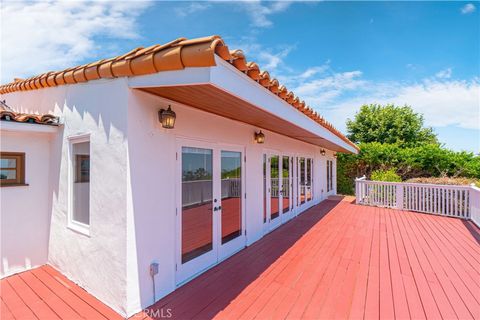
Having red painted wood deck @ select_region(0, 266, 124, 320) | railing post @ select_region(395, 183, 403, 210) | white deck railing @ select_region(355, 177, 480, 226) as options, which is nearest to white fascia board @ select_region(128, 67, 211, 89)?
red painted wood deck @ select_region(0, 266, 124, 320)

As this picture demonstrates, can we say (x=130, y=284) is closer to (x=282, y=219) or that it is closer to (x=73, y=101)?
(x=73, y=101)

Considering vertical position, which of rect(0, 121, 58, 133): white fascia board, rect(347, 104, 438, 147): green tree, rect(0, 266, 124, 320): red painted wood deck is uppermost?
rect(347, 104, 438, 147): green tree

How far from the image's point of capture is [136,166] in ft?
9.20

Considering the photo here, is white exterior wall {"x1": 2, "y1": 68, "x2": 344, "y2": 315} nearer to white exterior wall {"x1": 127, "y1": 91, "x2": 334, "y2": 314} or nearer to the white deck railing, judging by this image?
white exterior wall {"x1": 127, "y1": 91, "x2": 334, "y2": 314}

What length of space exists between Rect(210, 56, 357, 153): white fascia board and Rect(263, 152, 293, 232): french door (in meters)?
1.84

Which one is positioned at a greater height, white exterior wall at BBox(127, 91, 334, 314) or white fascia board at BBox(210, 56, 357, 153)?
white fascia board at BBox(210, 56, 357, 153)

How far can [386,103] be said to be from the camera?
22.5 meters

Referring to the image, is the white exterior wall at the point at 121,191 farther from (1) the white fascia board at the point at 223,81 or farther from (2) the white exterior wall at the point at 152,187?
(1) the white fascia board at the point at 223,81

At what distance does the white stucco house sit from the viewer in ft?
8.50

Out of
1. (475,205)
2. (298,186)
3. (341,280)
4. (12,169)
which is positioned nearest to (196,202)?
(341,280)

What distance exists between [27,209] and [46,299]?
160 centimetres

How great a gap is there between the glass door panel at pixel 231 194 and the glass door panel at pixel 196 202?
415 millimetres

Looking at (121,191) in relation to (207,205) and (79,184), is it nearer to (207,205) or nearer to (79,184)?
(79,184)

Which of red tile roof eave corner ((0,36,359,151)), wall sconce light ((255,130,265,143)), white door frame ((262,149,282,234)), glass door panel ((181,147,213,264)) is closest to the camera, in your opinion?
red tile roof eave corner ((0,36,359,151))
